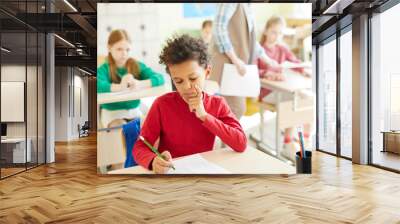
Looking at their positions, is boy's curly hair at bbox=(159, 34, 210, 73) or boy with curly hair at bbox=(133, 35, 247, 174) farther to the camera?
boy's curly hair at bbox=(159, 34, 210, 73)

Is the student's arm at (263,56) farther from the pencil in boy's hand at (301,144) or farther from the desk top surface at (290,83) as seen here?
the pencil in boy's hand at (301,144)

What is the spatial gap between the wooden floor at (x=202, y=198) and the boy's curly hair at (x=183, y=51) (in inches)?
75.2

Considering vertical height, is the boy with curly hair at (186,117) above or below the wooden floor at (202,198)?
above

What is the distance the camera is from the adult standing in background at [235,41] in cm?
636

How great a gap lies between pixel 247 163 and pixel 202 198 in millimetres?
1618

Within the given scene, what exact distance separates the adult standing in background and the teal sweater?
0.99 meters

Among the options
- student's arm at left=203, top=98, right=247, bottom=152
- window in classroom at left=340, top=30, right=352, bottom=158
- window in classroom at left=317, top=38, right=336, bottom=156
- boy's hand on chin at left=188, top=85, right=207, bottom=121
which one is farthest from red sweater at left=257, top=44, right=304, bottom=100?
window in classroom at left=317, top=38, right=336, bottom=156

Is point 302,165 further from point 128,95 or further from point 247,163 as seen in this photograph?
point 128,95

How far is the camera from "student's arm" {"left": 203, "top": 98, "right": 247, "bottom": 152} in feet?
20.1

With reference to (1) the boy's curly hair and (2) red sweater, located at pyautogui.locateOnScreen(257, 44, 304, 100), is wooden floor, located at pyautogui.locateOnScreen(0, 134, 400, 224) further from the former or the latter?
(1) the boy's curly hair

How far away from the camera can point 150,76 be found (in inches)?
251

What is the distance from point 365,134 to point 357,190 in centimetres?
307

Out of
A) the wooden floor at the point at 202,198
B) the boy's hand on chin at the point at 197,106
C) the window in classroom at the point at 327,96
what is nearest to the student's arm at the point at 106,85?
the boy's hand on chin at the point at 197,106

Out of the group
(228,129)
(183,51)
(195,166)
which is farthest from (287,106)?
(183,51)
